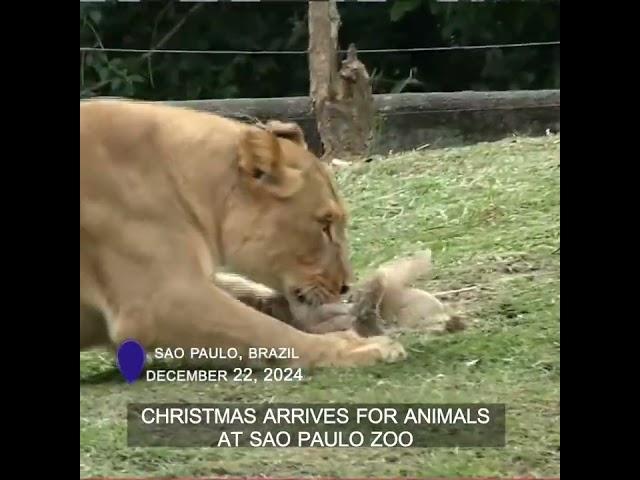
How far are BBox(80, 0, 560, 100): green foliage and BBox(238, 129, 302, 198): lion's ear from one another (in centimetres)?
22

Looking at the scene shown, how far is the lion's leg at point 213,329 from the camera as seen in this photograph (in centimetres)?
253

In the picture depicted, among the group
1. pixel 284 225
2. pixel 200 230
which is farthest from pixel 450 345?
pixel 200 230

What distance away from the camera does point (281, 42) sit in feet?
9.52

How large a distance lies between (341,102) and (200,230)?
0.87 m

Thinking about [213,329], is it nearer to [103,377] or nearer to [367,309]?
[103,377]

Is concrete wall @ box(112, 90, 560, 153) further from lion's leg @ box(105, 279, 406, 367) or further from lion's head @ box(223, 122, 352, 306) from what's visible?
lion's leg @ box(105, 279, 406, 367)

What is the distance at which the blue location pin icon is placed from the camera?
8.16ft

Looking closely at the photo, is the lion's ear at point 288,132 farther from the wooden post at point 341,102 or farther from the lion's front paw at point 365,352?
the lion's front paw at point 365,352

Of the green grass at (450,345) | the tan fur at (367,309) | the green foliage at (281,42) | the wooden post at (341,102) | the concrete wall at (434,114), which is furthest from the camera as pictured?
the wooden post at (341,102)

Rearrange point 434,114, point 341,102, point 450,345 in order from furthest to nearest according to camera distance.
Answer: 1. point 341,102
2. point 434,114
3. point 450,345

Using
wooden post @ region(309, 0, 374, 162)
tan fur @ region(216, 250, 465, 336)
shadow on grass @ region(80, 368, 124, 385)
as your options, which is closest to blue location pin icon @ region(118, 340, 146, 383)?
shadow on grass @ region(80, 368, 124, 385)

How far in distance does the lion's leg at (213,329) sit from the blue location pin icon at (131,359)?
0.02 m

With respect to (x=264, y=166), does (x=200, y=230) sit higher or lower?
lower

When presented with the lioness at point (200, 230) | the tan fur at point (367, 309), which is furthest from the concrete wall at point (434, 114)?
the tan fur at point (367, 309)
